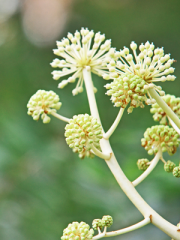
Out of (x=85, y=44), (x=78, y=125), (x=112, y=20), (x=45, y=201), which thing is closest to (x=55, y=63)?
(x=85, y=44)

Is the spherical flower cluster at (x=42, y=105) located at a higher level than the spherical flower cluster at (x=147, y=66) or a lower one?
higher

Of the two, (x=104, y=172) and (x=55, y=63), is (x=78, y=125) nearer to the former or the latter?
(x=55, y=63)

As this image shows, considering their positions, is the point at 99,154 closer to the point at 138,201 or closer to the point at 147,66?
the point at 138,201

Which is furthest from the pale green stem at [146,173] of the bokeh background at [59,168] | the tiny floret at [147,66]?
the bokeh background at [59,168]

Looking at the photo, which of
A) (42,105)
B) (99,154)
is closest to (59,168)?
(42,105)

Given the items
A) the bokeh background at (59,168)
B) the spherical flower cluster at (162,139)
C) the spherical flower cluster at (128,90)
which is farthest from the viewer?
the bokeh background at (59,168)

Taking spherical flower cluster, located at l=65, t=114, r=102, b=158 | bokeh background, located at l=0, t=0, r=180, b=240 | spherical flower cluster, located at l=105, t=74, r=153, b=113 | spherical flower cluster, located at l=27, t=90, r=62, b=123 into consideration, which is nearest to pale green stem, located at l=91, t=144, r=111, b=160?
spherical flower cluster, located at l=65, t=114, r=102, b=158

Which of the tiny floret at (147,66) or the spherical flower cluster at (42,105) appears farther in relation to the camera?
the spherical flower cluster at (42,105)

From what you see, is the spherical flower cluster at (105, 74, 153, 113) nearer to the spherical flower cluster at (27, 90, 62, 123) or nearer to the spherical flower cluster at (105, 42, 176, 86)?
the spherical flower cluster at (105, 42, 176, 86)

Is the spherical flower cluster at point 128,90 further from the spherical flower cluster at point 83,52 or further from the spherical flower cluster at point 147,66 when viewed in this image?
the spherical flower cluster at point 83,52

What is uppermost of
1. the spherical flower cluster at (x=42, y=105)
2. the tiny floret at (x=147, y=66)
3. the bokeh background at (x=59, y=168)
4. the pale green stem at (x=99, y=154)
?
the bokeh background at (x=59, y=168)
